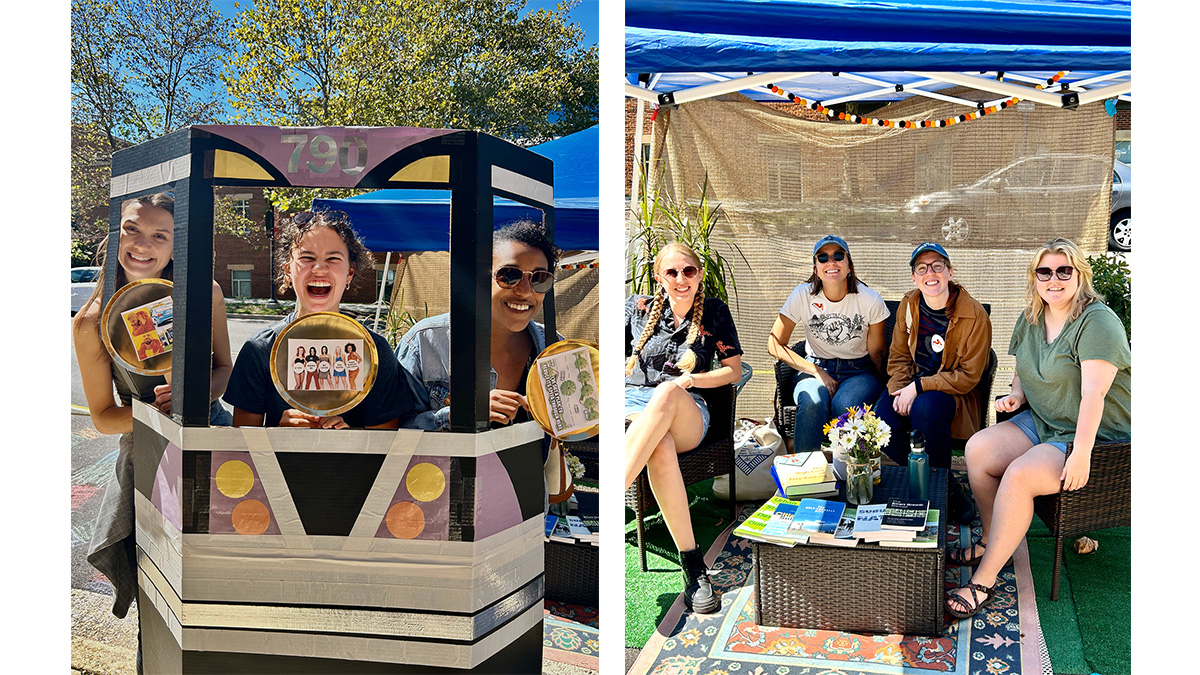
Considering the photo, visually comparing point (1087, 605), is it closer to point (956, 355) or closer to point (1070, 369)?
point (1070, 369)

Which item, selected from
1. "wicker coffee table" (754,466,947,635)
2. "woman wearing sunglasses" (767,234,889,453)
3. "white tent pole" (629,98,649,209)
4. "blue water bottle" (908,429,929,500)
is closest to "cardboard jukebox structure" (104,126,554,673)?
"wicker coffee table" (754,466,947,635)

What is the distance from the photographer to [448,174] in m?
2.74

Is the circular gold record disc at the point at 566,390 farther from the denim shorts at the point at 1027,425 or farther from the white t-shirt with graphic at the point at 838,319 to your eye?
the denim shorts at the point at 1027,425

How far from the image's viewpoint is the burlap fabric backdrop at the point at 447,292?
282 cm

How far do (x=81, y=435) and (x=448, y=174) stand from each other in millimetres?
1776

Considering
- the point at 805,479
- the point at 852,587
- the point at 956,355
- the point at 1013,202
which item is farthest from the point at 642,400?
the point at 1013,202

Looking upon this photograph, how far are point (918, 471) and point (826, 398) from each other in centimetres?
68

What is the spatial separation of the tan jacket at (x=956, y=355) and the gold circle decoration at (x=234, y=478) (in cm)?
293

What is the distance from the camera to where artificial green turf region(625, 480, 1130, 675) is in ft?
10.0

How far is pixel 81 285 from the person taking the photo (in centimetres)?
310

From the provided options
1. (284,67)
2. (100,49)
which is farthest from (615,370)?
(100,49)

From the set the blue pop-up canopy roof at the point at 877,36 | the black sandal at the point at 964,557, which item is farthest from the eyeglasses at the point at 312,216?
the black sandal at the point at 964,557

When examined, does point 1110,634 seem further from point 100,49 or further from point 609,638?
point 100,49

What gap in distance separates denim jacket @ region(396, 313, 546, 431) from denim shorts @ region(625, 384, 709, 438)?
114 cm
